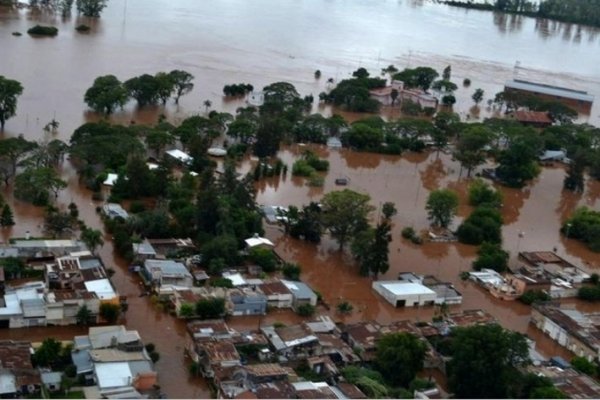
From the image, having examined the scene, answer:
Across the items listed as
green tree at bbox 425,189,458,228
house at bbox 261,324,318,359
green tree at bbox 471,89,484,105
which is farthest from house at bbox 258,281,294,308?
green tree at bbox 471,89,484,105

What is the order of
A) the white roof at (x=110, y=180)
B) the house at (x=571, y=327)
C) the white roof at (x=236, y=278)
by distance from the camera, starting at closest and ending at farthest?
the house at (x=571, y=327) → the white roof at (x=236, y=278) → the white roof at (x=110, y=180)

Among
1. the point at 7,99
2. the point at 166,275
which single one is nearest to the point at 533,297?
the point at 166,275

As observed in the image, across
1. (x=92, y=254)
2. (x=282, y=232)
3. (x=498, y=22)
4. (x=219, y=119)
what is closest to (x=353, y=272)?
(x=282, y=232)

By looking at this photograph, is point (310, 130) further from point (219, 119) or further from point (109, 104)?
point (109, 104)

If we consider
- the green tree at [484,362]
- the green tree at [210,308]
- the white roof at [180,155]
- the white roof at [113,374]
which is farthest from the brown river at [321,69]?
the green tree at [484,362]

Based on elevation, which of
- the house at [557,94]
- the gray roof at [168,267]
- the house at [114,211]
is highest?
the house at [557,94]

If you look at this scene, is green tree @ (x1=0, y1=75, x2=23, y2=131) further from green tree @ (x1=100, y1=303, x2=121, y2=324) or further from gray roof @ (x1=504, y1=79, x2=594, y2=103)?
gray roof @ (x1=504, y1=79, x2=594, y2=103)

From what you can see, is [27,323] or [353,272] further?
[353,272]

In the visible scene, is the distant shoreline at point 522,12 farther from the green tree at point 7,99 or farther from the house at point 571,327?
the house at point 571,327

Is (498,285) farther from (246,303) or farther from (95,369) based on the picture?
(95,369)
